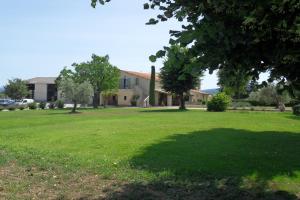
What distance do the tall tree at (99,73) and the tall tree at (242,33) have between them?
68919 mm

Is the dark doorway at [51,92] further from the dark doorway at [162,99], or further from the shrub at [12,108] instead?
the shrub at [12,108]

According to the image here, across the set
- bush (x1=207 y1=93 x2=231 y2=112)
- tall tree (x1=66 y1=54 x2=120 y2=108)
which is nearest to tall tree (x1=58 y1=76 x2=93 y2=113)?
bush (x1=207 y1=93 x2=231 y2=112)

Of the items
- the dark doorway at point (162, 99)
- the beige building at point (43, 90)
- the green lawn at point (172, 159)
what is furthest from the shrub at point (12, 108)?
the green lawn at point (172, 159)

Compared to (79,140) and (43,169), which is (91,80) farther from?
(43,169)

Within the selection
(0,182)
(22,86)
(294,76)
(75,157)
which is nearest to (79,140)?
(75,157)

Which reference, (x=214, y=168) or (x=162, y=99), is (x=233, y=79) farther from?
(x=162, y=99)

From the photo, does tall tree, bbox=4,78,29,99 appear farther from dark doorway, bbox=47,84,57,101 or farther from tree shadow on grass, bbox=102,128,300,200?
tree shadow on grass, bbox=102,128,300,200

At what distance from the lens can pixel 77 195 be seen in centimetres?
841

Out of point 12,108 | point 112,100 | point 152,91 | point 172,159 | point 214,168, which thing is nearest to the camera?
point 214,168

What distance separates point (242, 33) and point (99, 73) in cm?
7023

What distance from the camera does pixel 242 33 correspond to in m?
6.33

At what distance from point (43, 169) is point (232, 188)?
4.65 meters

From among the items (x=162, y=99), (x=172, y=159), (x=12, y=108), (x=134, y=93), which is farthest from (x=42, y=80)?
(x=172, y=159)

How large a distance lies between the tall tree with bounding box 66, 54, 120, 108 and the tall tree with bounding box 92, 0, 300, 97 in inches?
2713
